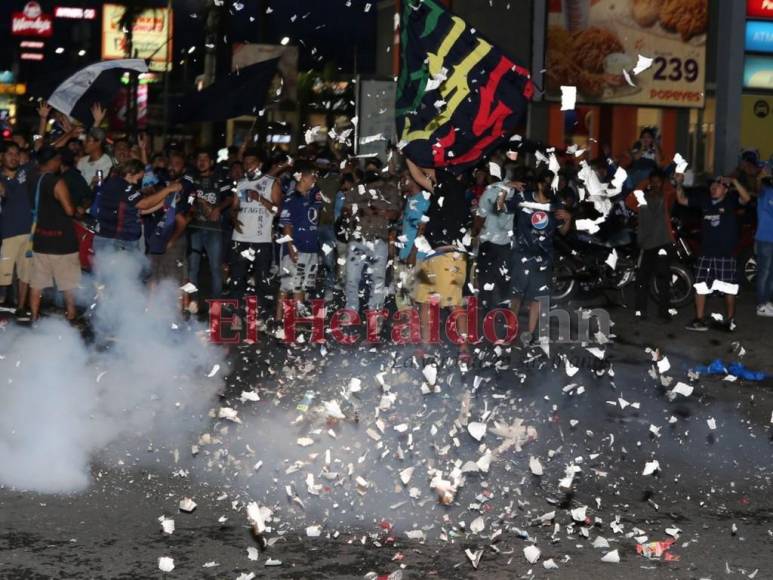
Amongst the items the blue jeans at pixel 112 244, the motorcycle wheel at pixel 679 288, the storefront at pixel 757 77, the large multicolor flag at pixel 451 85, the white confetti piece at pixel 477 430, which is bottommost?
the white confetti piece at pixel 477 430

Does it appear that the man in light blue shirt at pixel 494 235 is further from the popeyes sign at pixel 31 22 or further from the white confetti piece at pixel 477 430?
the popeyes sign at pixel 31 22

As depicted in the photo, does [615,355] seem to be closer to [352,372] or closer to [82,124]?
[352,372]

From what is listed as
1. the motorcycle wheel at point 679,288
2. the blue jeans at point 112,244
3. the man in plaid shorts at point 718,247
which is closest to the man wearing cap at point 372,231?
the blue jeans at point 112,244

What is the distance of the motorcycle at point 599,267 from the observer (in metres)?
15.0

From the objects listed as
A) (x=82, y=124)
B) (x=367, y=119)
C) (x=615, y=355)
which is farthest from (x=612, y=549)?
(x=367, y=119)

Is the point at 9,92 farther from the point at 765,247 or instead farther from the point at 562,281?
the point at 765,247

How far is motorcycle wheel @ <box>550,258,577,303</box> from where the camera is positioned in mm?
15156

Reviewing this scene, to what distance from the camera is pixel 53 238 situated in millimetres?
12227

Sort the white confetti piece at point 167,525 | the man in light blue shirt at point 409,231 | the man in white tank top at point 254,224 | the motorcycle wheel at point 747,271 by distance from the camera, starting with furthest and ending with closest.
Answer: the motorcycle wheel at point 747,271 → the man in white tank top at point 254,224 → the man in light blue shirt at point 409,231 → the white confetti piece at point 167,525

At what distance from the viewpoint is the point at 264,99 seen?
1895 cm

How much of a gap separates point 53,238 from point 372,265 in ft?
9.42

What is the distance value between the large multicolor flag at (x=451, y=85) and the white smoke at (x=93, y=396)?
2.40m

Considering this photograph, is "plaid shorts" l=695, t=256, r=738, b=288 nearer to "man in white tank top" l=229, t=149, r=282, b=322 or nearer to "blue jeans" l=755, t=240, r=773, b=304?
"blue jeans" l=755, t=240, r=773, b=304

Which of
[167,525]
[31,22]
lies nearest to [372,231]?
[167,525]
